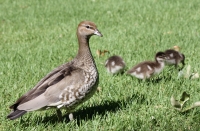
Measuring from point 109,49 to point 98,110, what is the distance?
9.69ft

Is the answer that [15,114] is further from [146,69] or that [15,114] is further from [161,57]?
[161,57]

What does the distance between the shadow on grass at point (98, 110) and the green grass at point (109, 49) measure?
0.01 metres

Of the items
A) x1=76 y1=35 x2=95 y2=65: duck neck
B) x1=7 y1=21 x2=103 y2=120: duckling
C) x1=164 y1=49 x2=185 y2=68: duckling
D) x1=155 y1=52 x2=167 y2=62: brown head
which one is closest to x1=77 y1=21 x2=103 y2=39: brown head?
x1=76 y1=35 x2=95 y2=65: duck neck

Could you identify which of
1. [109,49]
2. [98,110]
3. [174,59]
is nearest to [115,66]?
[174,59]

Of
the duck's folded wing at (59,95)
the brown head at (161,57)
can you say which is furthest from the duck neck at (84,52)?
the brown head at (161,57)

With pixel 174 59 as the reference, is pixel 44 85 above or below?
above

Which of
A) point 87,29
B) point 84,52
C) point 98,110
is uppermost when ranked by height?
point 87,29

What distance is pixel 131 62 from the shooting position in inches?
247

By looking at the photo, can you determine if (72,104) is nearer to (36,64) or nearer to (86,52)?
(86,52)

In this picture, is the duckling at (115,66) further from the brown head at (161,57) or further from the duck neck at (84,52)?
the duck neck at (84,52)

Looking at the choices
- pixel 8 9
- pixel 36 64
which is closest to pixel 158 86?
pixel 36 64

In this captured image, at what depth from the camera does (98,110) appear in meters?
Result: 4.45

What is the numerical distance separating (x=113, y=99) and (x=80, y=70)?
802 mm

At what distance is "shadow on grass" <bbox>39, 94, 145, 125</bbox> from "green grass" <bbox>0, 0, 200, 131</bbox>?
0.04 feet
